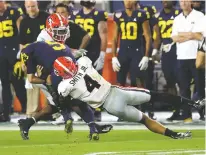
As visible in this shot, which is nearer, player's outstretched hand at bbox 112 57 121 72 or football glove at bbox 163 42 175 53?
player's outstretched hand at bbox 112 57 121 72

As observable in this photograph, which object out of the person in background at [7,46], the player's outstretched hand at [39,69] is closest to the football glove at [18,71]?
the person in background at [7,46]

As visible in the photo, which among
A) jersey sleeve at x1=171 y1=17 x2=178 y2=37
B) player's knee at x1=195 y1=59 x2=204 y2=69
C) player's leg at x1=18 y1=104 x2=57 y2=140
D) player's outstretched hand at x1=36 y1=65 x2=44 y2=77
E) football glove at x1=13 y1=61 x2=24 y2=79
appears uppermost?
jersey sleeve at x1=171 y1=17 x2=178 y2=37

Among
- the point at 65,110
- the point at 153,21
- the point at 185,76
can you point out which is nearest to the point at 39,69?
the point at 65,110

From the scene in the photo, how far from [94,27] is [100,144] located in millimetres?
3594

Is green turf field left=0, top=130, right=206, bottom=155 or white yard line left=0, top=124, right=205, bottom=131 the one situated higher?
green turf field left=0, top=130, right=206, bottom=155

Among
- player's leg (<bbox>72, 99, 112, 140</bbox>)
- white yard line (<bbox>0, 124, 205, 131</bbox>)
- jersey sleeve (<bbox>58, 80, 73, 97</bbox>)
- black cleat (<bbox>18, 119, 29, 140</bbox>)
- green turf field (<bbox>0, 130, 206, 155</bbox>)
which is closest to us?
green turf field (<bbox>0, 130, 206, 155</bbox>)

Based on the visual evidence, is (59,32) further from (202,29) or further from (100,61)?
(202,29)

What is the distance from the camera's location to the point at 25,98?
38.2ft

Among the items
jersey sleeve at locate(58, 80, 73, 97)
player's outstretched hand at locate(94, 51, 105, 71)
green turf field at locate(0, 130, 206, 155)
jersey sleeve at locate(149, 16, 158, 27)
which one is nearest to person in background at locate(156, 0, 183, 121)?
jersey sleeve at locate(149, 16, 158, 27)

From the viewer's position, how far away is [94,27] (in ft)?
37.2

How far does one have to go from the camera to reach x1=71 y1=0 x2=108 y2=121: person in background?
1131cm

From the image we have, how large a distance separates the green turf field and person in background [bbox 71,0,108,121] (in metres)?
1.88

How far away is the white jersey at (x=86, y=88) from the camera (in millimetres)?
8312

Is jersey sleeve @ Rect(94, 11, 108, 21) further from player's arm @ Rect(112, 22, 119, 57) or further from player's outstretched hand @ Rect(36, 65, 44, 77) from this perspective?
player's outstretched hand @ Rect(36, 65, 44, 77)
